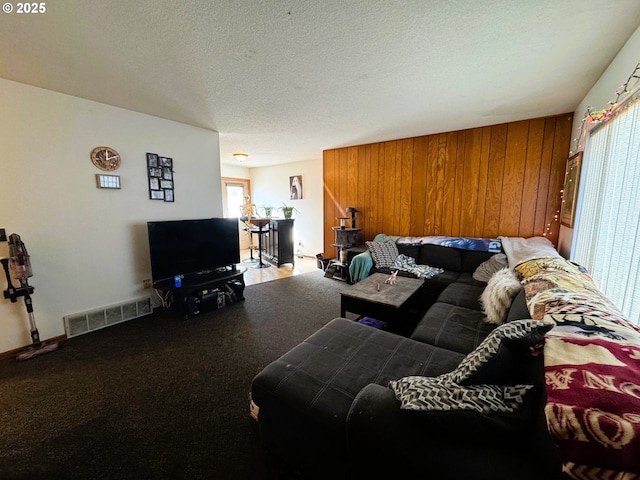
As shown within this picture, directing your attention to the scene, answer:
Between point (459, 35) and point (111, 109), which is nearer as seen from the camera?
point (459, 35)

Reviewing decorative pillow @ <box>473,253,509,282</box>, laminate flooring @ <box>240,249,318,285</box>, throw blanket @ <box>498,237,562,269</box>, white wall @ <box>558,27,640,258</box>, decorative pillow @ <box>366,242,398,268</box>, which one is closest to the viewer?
white wall @ <box>558,27,640,258</box>

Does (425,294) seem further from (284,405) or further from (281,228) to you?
(281,228)

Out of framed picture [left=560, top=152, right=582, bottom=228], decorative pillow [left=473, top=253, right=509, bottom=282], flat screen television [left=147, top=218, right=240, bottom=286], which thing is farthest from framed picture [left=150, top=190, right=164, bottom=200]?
framed picture [left=560, top=152, right=582, bottom=228]

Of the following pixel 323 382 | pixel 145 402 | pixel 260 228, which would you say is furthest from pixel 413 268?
pixel 260 228

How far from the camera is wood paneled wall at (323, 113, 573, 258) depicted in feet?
10.6

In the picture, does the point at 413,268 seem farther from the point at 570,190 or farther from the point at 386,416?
the point at 386,416

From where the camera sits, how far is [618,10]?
1.36 meters

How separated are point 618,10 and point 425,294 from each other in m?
2.65

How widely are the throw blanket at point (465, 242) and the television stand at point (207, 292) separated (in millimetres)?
2528

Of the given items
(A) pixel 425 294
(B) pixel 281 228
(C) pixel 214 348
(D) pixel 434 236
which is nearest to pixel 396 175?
(D) pixel 434 236

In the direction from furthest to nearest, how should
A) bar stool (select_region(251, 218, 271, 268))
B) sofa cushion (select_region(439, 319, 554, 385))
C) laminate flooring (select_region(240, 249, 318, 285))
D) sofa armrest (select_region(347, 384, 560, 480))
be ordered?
bar stool (select_region(251, 218, 271, 268)) → laminate flooring (select_region(240, 249, 318, 285)) → sofa cushion (select_region(439, 319, 554, 385)) → sofa armrest (select_region(347, 384, 560, 480))

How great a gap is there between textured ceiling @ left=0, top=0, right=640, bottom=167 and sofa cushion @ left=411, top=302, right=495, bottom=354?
1.93 m

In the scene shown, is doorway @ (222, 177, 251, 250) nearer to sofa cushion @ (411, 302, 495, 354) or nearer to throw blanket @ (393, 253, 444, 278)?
throw blanket @ (393, 253, 444, 278)

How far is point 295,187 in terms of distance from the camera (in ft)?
20.8
